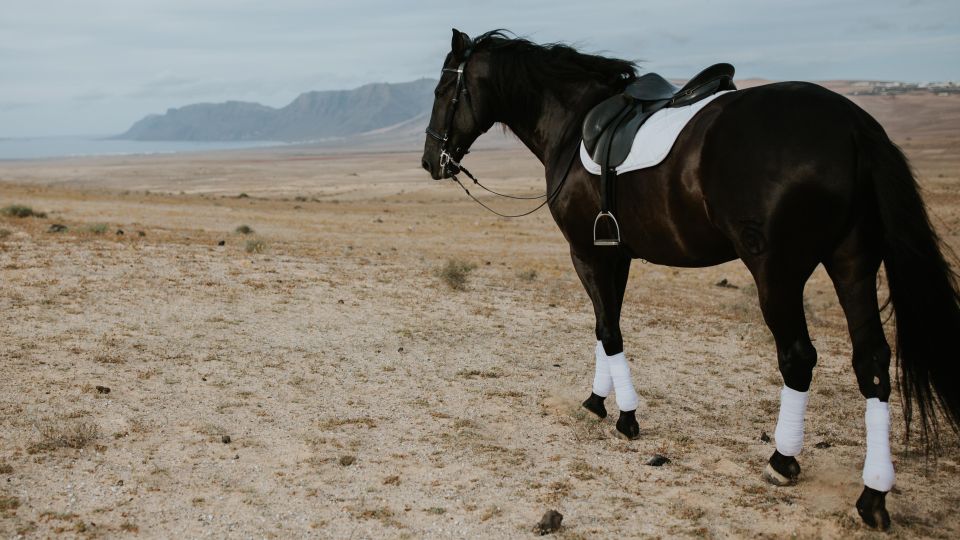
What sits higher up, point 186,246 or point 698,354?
point 186,246

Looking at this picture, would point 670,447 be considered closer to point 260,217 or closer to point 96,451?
point 96,451

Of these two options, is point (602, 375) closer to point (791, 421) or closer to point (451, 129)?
point (791, 421)

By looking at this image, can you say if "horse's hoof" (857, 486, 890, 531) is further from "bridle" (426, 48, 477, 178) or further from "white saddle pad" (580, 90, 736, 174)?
"bridle" (426, 48, 477, 178)

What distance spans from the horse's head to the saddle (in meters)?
1.14

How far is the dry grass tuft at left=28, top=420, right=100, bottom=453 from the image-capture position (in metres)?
5.60

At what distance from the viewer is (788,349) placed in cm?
495

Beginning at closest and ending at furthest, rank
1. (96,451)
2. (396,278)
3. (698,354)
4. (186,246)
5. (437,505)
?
1. (437,505)
2. (96,451)
3. (698,354)
4. (396,278)
5. (186,246)

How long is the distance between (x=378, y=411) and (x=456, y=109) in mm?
2714

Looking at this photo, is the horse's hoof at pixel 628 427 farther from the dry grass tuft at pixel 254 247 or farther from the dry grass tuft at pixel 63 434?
the dry grass tuft at pixel 254 247

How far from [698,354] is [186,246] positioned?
31.8ft

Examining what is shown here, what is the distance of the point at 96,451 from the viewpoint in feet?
18.3

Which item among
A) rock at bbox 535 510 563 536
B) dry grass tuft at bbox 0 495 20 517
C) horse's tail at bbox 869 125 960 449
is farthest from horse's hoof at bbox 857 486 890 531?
dry grass tuft at bbox 0 495 20 517

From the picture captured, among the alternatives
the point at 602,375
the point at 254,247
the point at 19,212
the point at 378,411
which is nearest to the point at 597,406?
the point at 602,375

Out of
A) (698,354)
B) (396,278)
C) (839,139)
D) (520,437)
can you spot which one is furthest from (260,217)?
(839,139)
